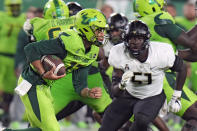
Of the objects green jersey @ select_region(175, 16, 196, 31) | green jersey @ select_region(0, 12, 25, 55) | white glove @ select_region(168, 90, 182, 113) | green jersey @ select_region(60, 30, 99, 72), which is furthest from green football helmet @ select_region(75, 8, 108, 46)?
green jersey @ select_region(175, 16, 196, 31)

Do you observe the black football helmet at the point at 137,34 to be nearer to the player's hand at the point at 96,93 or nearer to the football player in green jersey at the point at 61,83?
the player's hand at the point at 96,93

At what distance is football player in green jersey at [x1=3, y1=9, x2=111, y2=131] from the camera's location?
544 cm

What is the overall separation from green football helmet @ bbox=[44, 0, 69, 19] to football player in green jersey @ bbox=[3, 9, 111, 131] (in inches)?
45.5

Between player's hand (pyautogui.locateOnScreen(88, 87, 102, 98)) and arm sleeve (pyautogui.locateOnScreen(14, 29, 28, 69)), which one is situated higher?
player's hand (pyautogui.locateOnScreen(88, 87, 102, 98))

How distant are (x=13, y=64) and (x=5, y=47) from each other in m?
0.31

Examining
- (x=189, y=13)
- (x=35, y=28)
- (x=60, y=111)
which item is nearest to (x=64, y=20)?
(x=35, y=28)

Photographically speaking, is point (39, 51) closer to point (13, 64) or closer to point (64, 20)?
point (64, 20)

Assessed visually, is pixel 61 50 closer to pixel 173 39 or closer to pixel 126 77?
pixel 126 77

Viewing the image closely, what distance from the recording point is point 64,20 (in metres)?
6.64

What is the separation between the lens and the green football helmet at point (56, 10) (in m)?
6.94

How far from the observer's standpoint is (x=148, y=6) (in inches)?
267

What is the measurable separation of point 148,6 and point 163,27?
416 millimetres

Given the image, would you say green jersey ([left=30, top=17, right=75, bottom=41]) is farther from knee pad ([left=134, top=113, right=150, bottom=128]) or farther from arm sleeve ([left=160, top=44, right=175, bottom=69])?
knee pad ([left=134, top=113, right=150, bottom=128])

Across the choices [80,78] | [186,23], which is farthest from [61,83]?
[186,23]
